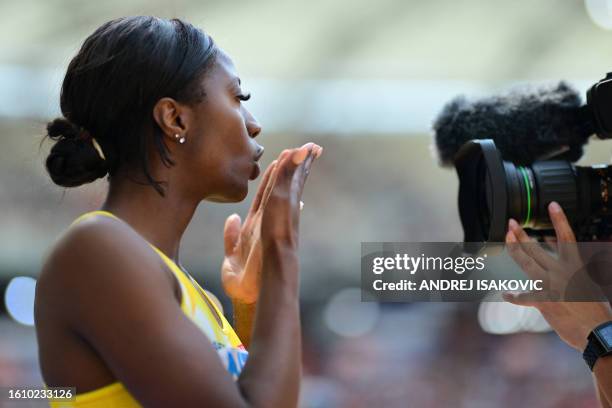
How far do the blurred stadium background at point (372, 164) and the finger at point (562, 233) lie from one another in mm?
2447

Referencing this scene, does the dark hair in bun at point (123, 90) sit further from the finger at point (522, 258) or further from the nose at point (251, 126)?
the finger at point (522, 258)

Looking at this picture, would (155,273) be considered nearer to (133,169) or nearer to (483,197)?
(133,169)

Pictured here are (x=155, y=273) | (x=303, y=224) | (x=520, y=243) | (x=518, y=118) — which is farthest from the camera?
(x=303, y=224)

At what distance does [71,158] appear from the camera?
1005mm

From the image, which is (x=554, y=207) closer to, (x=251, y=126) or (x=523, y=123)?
(x=523, y=123)

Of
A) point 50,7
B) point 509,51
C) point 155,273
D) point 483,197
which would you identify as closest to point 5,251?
point 50,7

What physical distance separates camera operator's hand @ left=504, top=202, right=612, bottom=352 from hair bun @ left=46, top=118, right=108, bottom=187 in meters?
0.65

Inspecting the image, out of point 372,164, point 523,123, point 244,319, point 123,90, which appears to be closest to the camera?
point 123,90

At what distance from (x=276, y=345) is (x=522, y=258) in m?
0.60

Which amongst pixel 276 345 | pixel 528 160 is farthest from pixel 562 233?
pixel 276 345

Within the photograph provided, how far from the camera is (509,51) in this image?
4098 mm

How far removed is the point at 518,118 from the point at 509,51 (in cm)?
280

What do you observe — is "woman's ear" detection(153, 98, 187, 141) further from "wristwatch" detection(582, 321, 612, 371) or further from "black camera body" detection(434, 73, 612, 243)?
"wristwatch" detection(582, 321, 612, 371)

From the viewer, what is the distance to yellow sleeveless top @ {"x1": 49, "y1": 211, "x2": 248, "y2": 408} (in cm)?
87
